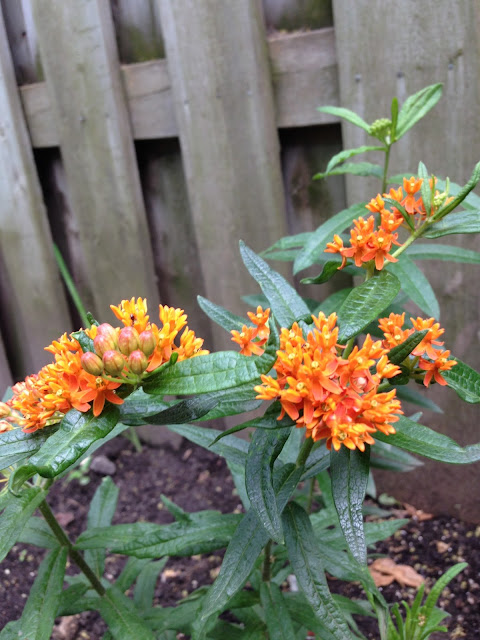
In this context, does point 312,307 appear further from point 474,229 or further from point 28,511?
point 28,511

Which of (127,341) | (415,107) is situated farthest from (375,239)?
(415,107)

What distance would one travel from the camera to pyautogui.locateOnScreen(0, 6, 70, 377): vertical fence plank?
2.71 m

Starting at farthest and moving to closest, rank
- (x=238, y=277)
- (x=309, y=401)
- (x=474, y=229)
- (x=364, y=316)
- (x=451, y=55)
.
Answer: (x=238, y=277) < (x=451, y=55) < (x=474, y=229) < (x=364, y=316) < (x=309, y=401)

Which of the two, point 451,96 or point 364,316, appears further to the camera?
point 451,96

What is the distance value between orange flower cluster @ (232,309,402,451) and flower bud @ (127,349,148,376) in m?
0.18

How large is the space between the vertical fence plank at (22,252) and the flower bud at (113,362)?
227 centimetres

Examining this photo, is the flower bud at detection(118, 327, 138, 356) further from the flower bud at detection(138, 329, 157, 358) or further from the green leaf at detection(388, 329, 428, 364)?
the green leaf at detection(388, 329, 428, 364)

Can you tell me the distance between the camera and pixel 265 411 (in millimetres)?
1094

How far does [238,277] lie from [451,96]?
1034 millimetres

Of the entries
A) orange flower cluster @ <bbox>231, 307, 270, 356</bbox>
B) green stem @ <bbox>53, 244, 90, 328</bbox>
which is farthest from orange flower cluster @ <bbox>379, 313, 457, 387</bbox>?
green stem @ <bbox>53, 244, 90, 328</bbox>

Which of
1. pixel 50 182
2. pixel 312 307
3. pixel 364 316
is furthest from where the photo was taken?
pixel 50 182

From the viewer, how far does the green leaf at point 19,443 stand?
89 centimetres

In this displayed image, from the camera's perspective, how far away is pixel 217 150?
2.18 metres

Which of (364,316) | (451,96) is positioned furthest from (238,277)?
(364,316)
